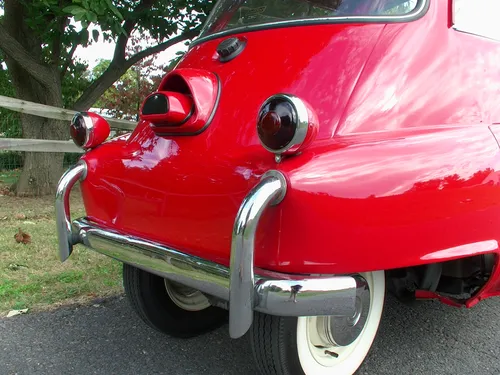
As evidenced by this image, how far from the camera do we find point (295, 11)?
7.76ft

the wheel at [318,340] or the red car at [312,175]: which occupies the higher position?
the red car at [312,175]

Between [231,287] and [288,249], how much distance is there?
23 cm

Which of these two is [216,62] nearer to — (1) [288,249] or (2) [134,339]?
(1) [288,249]

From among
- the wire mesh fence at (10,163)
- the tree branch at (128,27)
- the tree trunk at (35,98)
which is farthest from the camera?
the wire mesh fence at (10,163)

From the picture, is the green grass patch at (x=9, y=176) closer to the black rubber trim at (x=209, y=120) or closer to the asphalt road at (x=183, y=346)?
the asphalt road at (x=183, y=346)

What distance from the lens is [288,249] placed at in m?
1.62

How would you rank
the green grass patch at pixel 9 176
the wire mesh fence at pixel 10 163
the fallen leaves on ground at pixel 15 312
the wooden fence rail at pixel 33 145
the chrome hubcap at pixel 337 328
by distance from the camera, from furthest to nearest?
1. the wire mesh fence at pixel 10 163
2. the green grass patch at pixel 9 176
3. the wooden fence rail at pixel 33 145
4. the fallen leaves on ground at pixel 15 312
5. the chrome hubcap at pixel 337 328

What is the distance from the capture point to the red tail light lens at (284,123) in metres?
1.60

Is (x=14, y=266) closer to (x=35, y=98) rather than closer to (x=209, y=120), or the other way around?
(x=209, y=120)

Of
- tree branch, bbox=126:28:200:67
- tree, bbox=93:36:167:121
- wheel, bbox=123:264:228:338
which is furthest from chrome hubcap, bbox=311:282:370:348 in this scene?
tree, bbox=93:36:167:121

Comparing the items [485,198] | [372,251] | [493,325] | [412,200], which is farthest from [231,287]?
[493,325]

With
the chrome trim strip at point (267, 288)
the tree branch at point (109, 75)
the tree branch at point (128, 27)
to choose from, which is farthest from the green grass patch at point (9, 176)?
the chrome trim strip at point (267, 288)

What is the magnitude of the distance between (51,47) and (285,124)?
5.97 metres

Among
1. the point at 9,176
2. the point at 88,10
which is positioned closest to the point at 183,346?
the point at 88,10
